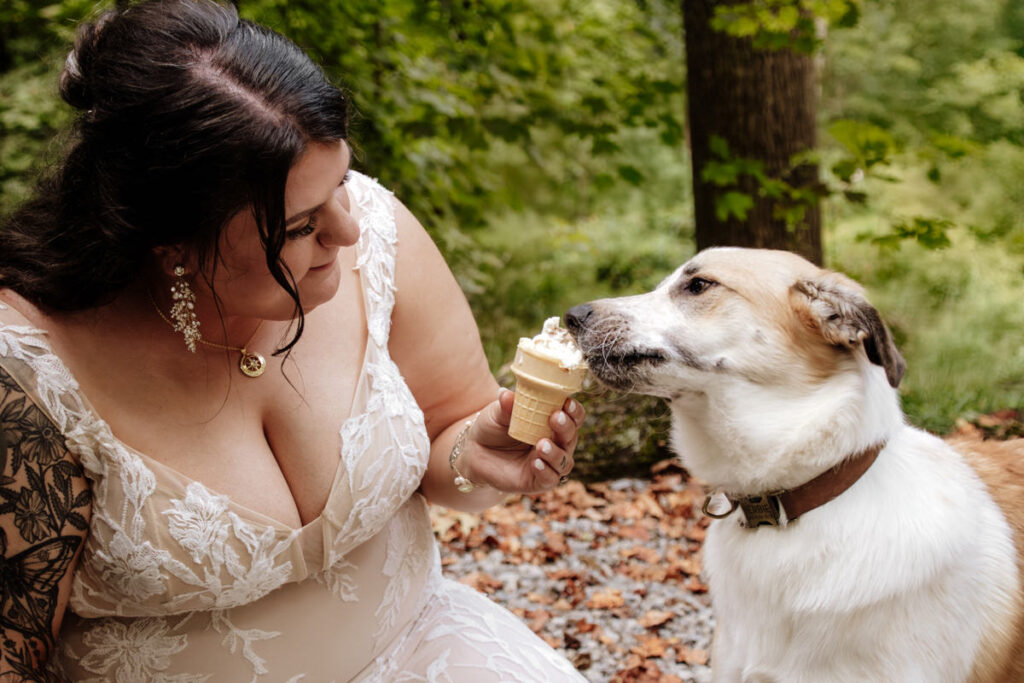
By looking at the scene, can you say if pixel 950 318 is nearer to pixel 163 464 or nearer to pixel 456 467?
pixel 456 467

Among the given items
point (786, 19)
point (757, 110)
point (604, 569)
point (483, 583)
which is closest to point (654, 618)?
point (604, 569)

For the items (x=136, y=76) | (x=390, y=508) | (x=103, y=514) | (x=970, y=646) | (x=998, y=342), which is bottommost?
(x=998, y=342)

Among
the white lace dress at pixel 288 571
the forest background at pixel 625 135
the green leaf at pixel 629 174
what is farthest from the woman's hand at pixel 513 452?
the green leaf at pixel 629 174

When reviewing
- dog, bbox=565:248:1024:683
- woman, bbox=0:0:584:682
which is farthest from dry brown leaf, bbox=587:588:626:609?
woman, bbox=0:0:584:682

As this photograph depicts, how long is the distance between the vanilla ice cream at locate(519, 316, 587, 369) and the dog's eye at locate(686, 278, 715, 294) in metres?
0.46

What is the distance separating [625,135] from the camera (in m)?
9.99

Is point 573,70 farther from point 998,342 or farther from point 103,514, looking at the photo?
point 103,514

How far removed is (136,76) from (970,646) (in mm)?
2165

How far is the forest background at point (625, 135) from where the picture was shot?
4.35 meters

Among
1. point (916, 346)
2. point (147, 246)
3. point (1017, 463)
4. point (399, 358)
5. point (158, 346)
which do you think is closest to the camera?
point (147, 246)

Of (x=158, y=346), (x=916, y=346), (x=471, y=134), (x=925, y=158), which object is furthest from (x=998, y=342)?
(x=158, y=346)

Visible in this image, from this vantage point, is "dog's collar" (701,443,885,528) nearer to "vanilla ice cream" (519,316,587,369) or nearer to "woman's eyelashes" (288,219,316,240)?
"vanilla ice cream" (519,316,587,369)

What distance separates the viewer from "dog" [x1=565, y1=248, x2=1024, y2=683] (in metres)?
1.96

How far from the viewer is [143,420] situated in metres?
1.77
